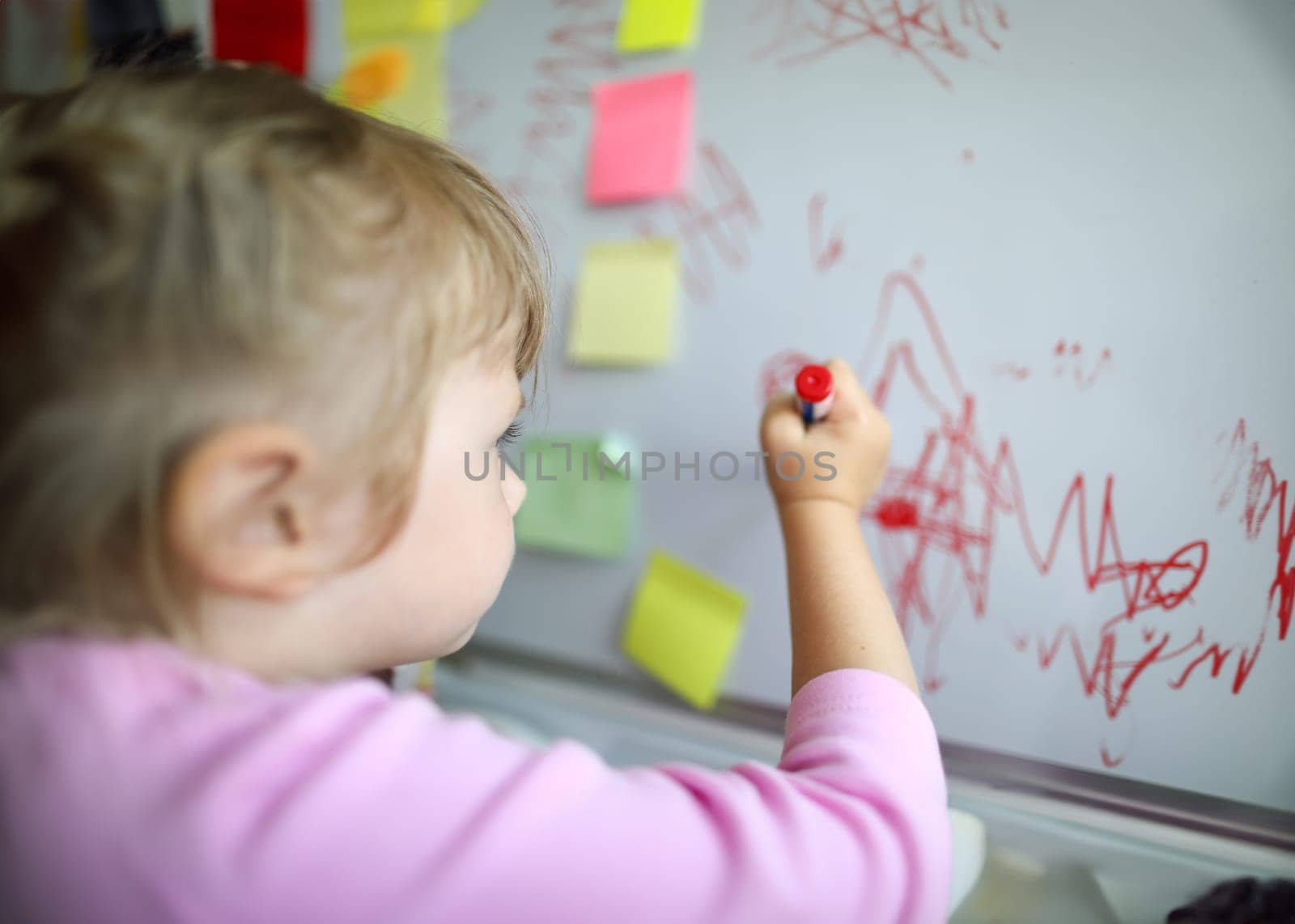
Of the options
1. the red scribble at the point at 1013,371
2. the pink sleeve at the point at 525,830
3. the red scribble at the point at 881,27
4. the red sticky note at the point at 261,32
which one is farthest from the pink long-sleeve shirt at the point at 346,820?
the red sticky note at the point at 261,32

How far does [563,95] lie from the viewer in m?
0.65

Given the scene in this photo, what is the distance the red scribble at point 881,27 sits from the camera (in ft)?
1.59

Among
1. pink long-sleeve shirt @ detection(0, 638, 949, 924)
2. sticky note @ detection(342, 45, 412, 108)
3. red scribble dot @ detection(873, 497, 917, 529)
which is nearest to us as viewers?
pink long-sleeve shirt @ detection(0, 638, 949, 924)

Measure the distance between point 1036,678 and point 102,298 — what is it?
0.50 meters

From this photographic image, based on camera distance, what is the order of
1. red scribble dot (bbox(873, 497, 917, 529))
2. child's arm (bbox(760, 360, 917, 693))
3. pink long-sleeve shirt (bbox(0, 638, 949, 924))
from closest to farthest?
1. pink long-sleeve shirt (bbox(0, 638, 949, 924))
2. child's arm (bbox(760, 360, 917, 693))
3. red scribble dot (bbox(873, 497, 917, 529))

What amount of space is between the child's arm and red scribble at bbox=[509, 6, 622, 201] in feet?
0.93

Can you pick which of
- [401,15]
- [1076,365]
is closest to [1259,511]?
[1076,365]

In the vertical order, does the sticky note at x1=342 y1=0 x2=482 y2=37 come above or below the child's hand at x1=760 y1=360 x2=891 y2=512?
above

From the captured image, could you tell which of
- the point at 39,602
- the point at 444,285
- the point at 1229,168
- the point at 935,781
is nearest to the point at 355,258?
the point at 444,285

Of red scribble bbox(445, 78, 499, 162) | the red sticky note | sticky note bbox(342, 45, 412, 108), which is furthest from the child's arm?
the red sticky note

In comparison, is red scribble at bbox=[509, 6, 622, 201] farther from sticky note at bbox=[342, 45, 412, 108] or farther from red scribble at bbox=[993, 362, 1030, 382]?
red scribble at bbox=[993, 362, 1030, 382]

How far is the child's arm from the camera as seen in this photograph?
1.36 ft

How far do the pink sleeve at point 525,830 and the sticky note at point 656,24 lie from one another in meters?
0.49

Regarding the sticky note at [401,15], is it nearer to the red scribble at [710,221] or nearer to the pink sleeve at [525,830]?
the red scribble at [710,221]
